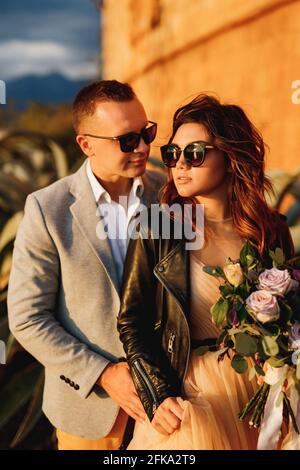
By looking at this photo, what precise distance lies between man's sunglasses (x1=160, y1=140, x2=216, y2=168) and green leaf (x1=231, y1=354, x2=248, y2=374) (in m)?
0.56

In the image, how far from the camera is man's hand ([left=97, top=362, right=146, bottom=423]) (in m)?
2.24

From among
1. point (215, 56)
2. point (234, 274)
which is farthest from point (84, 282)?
Answer: point (215, 56)

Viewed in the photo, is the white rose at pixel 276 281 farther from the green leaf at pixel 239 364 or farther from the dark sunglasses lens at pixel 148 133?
the dark sunglasses lens at pixel 148 133

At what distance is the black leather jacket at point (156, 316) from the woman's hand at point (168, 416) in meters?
0.02

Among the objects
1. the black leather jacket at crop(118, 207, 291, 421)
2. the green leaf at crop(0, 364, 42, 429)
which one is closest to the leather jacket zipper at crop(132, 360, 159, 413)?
the black leather jacket at crop(118, 207, 291, 421)

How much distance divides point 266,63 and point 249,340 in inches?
197

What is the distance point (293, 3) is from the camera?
6281 millimetres

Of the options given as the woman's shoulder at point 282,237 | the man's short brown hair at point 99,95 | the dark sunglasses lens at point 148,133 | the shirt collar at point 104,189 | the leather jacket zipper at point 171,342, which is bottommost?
the leather jacket zipper at point 171,342

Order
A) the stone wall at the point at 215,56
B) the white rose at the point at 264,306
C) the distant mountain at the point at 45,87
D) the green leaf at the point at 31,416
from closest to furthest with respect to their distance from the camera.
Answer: the white rose at the point at 264,306
the green leaf at the point at 31,416
the stone wall at the point at 215,56
the distant mountain at the point at 45,87

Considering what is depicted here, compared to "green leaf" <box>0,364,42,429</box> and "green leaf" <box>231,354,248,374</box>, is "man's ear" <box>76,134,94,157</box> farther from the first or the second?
"green leaf" <box>0,364,42,429</box>

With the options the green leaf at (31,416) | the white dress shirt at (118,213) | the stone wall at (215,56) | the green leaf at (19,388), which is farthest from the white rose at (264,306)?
the stone wall at (215,56)

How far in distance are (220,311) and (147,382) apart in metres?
0.31

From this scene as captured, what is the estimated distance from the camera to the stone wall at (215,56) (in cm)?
634

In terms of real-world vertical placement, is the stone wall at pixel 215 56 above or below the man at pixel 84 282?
above
